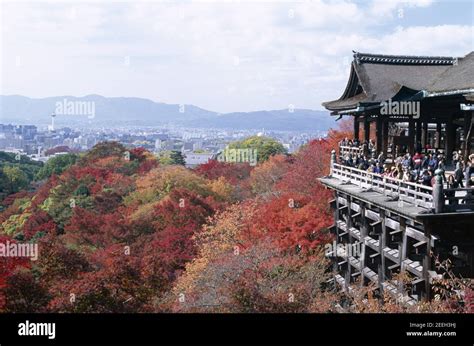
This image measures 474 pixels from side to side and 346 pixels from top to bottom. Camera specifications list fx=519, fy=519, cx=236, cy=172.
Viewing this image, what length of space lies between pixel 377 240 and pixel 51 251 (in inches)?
510

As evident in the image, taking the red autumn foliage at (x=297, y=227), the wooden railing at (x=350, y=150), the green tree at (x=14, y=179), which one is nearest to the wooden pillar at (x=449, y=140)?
the wooden railing at (x=350, y=150)

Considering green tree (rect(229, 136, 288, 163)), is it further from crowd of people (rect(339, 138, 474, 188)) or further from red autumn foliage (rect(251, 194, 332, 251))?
crowd of people (rect(339, 138, 474, 188))

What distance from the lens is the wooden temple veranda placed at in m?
13.1

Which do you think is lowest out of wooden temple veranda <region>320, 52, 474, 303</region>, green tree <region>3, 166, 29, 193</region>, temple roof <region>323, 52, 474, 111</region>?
green tree <region>3, 166, 29, 193</region>

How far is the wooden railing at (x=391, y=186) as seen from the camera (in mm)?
13081

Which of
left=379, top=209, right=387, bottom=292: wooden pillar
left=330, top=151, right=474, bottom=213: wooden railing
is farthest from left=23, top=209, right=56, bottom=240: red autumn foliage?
left=379, top=209, right=387, bottom=292: wooden pillar

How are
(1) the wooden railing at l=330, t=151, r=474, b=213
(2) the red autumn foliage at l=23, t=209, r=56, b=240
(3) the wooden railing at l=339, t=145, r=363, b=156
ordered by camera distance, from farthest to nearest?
1. (2) the red autumn foliage at l=23, t=209, r=56, b=240
2. (3) the wooden railing at l=339, t=145, r=363, b=156
3. (1) the wooden railing at l=330, t=151, r=474, b=213

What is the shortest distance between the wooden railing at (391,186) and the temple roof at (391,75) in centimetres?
276

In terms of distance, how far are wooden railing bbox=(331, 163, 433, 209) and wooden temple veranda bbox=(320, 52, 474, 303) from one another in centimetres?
3

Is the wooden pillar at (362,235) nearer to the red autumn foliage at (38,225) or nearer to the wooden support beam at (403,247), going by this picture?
the wooden support beam at (403,247)

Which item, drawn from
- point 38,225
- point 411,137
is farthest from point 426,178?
point 38,225

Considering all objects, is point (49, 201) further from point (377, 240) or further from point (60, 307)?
point (377, 240)

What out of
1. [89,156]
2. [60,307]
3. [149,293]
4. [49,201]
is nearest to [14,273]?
[60,307]

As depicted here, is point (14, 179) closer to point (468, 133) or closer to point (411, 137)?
point (411, 137)
